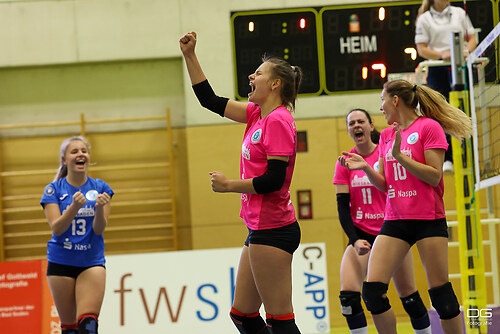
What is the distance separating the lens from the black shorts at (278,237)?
287 cm

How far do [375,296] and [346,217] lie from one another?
0.68m

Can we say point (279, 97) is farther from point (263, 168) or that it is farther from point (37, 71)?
point (37, 71)

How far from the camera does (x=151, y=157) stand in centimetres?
850

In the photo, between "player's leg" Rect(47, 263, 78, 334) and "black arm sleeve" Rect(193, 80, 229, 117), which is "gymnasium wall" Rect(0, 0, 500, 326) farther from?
"black arm sleeve" Rect(193, 80, 229, 117)

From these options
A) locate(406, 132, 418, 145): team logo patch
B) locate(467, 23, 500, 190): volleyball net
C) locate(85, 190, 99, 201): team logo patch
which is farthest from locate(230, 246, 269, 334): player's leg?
locate(467, 23, 500, 190): volleyball net

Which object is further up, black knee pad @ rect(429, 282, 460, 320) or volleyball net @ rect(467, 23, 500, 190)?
volleyball net @ rect(467, 23, 500, 190)

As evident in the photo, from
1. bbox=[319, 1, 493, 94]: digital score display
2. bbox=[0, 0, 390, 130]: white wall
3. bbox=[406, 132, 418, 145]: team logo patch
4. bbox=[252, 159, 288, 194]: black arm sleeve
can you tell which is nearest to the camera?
bbox=[252, 159, 288, 194]: black arm sleeve

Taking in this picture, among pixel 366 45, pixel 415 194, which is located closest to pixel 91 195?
pixel 415 194

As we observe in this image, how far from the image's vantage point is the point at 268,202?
2900mm

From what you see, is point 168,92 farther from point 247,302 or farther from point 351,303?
point 247,302

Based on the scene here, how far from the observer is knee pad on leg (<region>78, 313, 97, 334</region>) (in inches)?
148

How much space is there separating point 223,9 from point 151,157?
2.24 m

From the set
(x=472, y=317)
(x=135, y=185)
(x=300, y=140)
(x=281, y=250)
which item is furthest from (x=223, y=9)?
(x=281, y=250)

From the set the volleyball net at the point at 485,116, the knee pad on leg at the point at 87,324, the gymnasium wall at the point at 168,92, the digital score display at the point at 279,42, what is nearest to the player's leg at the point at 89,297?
the knee pad on leg at the point at 87,324
